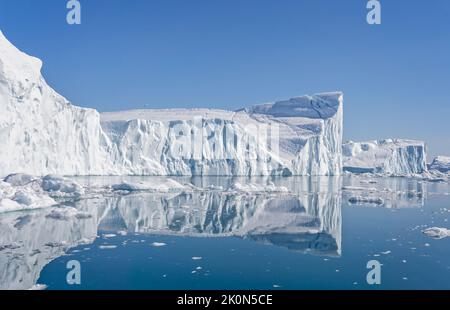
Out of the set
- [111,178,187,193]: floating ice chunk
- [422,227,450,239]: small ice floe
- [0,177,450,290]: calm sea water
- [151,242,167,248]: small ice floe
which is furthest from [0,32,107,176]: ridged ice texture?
[422,227,450,239]: small ice floe

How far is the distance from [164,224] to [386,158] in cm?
4782

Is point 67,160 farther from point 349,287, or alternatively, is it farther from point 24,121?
point 349,287

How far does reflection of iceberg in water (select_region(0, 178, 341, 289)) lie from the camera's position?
927 cm

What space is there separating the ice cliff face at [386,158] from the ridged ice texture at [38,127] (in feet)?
114

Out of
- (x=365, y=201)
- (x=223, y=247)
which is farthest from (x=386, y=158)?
(x=223, y=247)

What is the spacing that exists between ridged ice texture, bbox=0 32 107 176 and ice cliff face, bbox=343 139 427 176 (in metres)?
34.7

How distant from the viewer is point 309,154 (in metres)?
43.1

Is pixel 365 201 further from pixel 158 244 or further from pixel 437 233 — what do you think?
pixel 158 244

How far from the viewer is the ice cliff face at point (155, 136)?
22906 millimetres

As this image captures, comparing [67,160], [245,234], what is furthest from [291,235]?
[67,160]

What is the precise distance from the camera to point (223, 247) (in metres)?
10.4

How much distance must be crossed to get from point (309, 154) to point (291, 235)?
104ft

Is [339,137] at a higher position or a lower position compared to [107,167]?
higher
